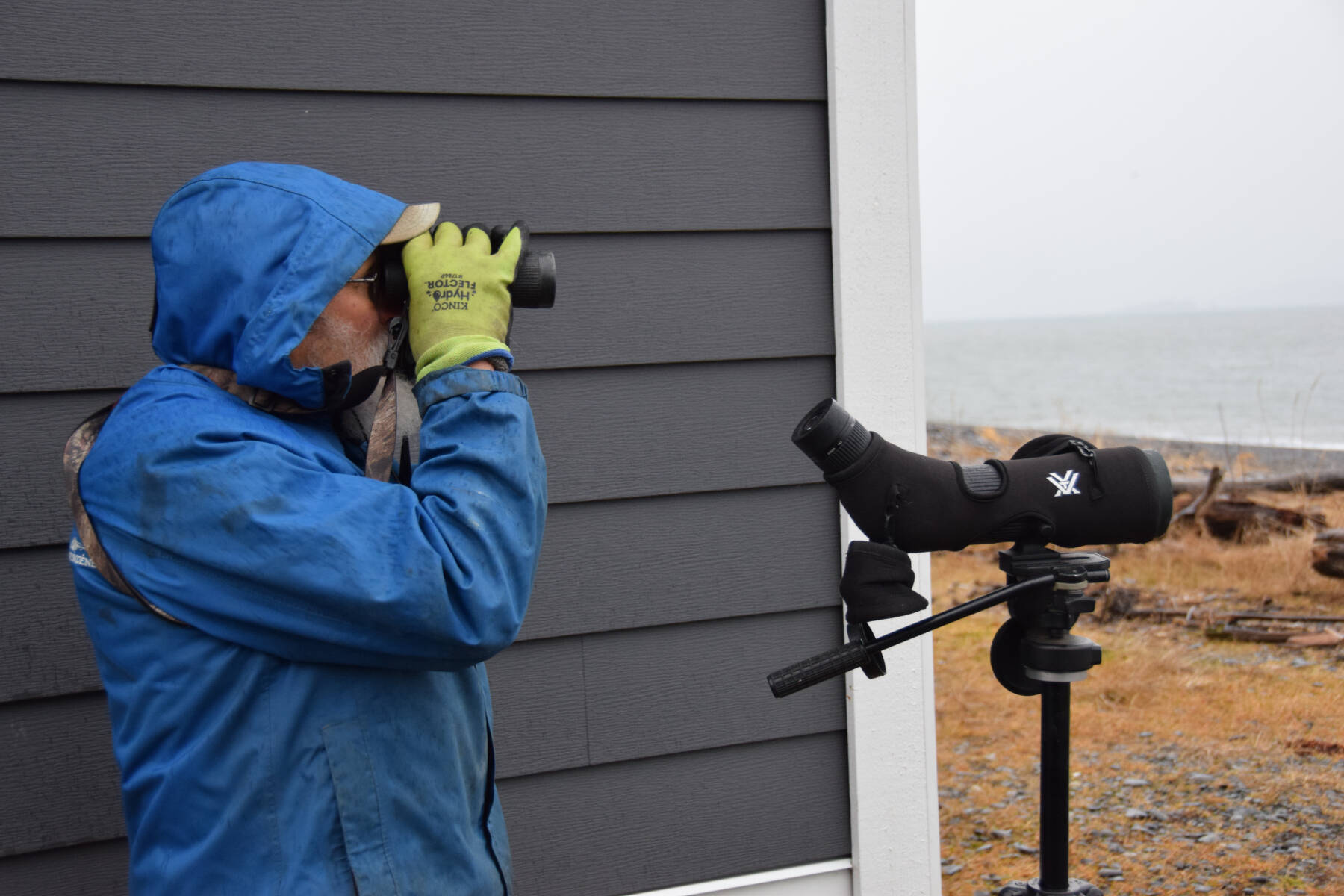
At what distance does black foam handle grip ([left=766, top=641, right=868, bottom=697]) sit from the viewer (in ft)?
3.72

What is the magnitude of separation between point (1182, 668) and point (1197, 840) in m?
1.97

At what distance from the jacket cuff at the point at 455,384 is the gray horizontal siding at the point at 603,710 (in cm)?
83

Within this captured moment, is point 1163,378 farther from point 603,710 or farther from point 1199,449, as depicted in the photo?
point 603,710

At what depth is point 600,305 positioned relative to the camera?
5.96ft

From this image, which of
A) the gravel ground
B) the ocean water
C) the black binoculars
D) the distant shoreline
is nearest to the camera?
the black binoculars

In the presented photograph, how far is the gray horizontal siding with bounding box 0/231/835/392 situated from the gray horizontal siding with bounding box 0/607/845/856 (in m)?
0.55

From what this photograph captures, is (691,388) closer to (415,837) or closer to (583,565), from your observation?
(583,565)

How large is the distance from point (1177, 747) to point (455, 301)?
4.20m

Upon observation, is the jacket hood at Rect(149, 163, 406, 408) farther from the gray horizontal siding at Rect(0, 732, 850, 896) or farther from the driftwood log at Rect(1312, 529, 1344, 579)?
the driftwood log at Rect(1312, 529, 1344, 579)

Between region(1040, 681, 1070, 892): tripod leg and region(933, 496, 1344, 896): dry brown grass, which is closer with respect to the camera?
region(1040, 681, 1070, 892): tripod leg

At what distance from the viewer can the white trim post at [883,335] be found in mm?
1898

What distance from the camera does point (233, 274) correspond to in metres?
1.05

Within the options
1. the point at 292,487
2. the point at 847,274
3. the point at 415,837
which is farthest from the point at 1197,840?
the point at 292,487

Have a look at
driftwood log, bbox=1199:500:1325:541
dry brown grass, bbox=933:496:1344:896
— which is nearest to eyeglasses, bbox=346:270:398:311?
dry brown grass, bbox=933:496:1344:896
